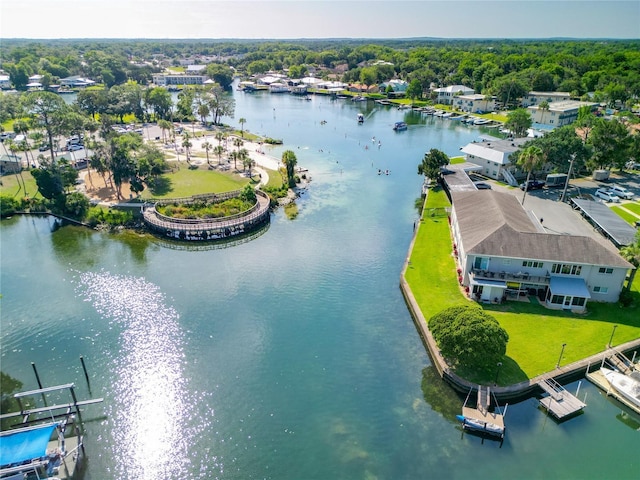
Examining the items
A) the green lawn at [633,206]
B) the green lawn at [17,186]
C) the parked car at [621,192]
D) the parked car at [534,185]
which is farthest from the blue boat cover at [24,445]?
the parked car at [621,192]

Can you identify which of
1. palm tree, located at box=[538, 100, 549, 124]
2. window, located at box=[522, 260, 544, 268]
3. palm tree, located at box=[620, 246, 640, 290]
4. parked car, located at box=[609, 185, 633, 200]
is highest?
palm tree, located at box=[538, 100, 549, 124]

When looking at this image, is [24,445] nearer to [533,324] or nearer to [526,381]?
[526,381]

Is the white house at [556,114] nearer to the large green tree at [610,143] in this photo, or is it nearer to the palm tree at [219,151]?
the large green tree at [610,143]

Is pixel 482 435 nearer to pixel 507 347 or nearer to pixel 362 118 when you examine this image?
pixel 507 347

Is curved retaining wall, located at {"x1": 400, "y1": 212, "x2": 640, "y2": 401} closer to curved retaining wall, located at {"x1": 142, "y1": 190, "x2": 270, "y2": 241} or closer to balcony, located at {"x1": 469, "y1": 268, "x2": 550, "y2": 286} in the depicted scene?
balcony, located at {"x1": 469, "y1": 268, "x2": 550, "y2": 286}

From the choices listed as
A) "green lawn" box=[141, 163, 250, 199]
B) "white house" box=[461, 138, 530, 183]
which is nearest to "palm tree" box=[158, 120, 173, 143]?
"green lawn" box=[141, 163, 250, 199]

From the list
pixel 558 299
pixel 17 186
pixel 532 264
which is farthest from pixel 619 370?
pixel 17 186
